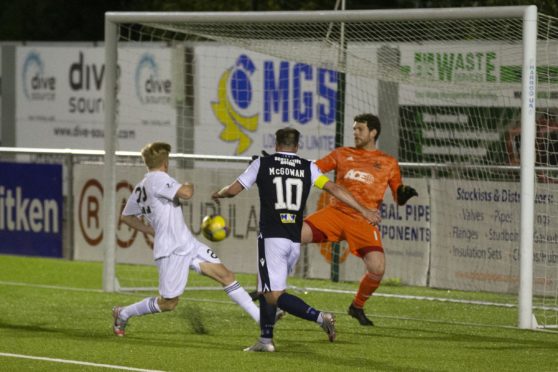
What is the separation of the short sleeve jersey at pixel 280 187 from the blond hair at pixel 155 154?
2.97 feet

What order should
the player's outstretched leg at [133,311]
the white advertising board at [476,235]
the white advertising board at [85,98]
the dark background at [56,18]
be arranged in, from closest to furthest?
the player's outstretched leg at [133,311] → the white advertising board at [476,235] → the white advertising board at [85,98] → the dark background at [56,18]

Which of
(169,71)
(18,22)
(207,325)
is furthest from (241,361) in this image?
(18,22)

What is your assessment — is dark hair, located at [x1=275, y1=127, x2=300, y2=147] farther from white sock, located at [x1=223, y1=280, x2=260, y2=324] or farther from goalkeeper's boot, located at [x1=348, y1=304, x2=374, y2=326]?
goalkeeper's boot, located at [x1=348, y1=304, x2=374, y2=326]

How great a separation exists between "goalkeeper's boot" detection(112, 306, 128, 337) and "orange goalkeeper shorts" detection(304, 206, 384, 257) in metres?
2.11

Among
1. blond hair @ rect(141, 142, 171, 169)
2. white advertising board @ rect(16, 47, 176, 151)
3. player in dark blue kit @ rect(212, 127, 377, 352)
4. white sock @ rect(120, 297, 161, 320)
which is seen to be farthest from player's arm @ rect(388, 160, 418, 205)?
white advertising board @ rect(16, 47, 176, 151)

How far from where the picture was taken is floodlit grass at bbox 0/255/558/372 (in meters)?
10.7

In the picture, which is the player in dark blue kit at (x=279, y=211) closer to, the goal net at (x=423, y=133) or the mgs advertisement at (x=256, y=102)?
the goal net at (x=423, y=133)

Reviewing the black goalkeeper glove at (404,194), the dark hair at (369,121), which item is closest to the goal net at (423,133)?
the black goalkeeper glove at (404,194)

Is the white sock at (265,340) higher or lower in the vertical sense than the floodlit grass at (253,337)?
higher

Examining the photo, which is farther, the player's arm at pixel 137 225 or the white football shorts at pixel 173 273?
the player's arm at pixel 137 225

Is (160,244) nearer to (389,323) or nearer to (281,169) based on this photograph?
(281,169)

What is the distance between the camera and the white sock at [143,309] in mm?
11891

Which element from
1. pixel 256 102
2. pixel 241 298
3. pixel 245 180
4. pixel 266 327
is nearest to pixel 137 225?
pixel 241 298

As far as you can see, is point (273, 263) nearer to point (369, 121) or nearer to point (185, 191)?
point (185, 191)
